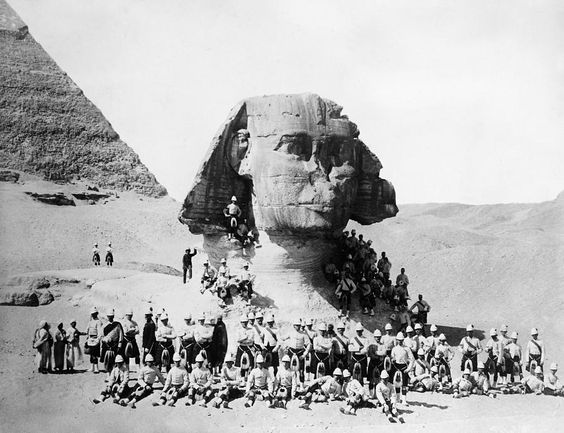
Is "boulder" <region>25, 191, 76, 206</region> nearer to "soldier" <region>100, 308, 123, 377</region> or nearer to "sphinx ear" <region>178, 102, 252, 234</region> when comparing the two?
"sphinx ear" <region>178, 102, 252, 234</region>

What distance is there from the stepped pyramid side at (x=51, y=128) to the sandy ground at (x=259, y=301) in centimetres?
2334

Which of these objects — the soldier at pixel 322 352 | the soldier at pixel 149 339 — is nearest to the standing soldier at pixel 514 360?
the soldier at pixel 322 352

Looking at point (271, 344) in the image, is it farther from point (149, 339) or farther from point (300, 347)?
point (149, 339)

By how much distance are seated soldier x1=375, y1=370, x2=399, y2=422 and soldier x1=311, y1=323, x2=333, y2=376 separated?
39.0 inches

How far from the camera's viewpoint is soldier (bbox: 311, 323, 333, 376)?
11.5 m

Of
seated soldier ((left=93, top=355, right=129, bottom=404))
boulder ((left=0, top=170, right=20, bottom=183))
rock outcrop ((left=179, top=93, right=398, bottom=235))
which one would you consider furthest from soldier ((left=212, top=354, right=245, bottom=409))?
boulder ((left=0, top=170, right=20, bottom=183))

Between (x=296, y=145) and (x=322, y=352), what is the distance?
4285 millimetres

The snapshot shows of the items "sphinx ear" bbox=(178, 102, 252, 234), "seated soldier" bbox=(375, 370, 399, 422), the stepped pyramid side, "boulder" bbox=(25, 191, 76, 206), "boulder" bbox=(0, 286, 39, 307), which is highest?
the stepped pyramid side

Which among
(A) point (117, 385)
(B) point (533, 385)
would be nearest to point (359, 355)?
(B) point (533, 385)

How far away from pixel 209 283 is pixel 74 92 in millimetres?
66508

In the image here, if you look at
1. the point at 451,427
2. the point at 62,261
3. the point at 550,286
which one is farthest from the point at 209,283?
the point at 62,261

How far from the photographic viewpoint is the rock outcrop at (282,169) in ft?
45.9

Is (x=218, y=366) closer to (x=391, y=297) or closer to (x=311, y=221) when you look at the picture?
(x=311, y=221)

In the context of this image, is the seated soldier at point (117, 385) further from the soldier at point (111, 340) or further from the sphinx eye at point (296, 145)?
the sphinx eye at point (296, 145)
